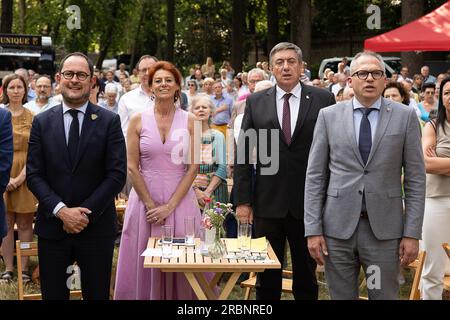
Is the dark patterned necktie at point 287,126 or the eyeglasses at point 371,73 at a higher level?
the eyeglasses at point 371,73

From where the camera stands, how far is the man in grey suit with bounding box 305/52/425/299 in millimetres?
5145

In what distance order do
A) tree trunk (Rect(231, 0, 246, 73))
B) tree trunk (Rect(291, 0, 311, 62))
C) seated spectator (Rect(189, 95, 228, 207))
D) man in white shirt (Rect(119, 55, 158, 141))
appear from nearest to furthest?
seated spectator (Rect(189, 95, 228, 207)) < man in white shirt (Rect(119, 55, 158, 141)) < tree trunk (Rect(291, 0, 311, 62)) < tree trunk (Rect(231, 0, 246, 73))

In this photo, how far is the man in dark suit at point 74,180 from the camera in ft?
18.2

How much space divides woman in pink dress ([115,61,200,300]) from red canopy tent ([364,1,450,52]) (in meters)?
8.11

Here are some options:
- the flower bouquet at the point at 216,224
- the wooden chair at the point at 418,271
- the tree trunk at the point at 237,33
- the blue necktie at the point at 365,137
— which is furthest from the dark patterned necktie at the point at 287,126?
the tree trunk at the point at 237,33

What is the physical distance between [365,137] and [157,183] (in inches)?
79.2

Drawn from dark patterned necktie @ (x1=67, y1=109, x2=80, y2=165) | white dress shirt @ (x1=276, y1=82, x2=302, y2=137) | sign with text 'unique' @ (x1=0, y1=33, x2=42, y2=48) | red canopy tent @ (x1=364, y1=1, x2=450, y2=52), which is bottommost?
dark patterned necktie @ (x1=67, y1=109, x2=80, y2=165)

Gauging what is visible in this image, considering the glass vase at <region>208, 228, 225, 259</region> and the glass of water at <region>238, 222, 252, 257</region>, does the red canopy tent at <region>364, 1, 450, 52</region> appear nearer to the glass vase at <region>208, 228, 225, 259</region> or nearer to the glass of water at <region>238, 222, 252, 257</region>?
the glass of water at <region>238, 222, 252, 257</region>

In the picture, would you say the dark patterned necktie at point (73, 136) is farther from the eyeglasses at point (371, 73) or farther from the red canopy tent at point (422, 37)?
the red canopy tent at point (422, 37)

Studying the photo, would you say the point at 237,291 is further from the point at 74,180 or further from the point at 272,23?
the point at 272,23

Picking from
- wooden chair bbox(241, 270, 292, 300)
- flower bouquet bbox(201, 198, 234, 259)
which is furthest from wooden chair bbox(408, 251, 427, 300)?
flower bouquet bbox(201, 198, 234, 259)

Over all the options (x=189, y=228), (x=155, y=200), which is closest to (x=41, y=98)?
(x=155, y=200)

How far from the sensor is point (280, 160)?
641 cm
